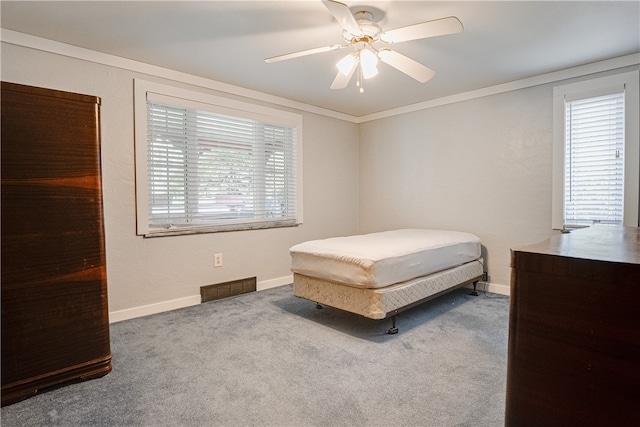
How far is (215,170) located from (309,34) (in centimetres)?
161

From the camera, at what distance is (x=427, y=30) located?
1840 mm

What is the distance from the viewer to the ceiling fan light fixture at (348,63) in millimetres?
2215

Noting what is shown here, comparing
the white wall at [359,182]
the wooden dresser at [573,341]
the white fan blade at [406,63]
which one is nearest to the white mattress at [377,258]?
the white wall at [359,182]

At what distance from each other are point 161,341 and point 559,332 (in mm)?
2471

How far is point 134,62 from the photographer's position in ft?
9.32

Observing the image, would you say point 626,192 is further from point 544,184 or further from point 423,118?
point 423,118

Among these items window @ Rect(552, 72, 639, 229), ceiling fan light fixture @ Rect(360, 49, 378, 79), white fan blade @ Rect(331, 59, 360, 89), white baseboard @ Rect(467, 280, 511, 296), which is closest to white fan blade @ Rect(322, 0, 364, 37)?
ceiling fan light fixture @ Rect(360, 49, 378, 79)

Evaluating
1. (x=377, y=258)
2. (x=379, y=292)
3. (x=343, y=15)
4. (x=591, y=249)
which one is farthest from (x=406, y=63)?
(x=591, y=249)

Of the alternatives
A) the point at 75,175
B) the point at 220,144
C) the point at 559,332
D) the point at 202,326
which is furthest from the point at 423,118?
the point at 559,332

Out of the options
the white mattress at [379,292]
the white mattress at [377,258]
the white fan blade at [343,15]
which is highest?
the white fan blade at [343,15]

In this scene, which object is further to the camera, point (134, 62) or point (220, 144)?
point (220, 144)

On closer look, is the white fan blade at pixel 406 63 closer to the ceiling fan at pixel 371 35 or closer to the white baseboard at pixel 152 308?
the ceiling fan at pixel 371 35

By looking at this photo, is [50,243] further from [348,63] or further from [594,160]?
[594,160]

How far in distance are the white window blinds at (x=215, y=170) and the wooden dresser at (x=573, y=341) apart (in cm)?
299
